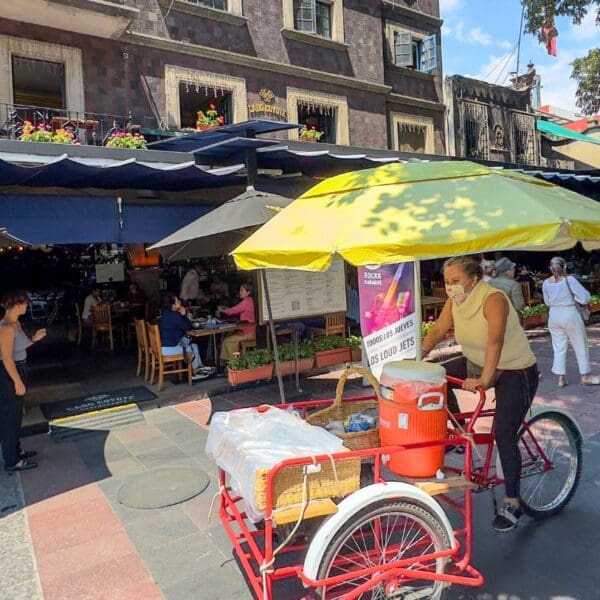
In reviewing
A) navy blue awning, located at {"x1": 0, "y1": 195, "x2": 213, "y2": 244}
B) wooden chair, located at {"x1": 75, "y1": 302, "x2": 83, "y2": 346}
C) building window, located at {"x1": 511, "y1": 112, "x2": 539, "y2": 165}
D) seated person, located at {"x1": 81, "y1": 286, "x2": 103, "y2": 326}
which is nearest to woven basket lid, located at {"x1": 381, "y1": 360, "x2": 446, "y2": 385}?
navy blue awning, located at {"x1": 0, "y1": 195, "x2": 213, "y2": 244}

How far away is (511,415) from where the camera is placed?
3.46m

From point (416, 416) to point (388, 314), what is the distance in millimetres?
2778

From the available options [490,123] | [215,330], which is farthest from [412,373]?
[490,123]

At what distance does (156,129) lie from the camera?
11961 millimetres

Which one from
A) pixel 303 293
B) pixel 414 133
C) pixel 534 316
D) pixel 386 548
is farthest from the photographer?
pixel 414 133

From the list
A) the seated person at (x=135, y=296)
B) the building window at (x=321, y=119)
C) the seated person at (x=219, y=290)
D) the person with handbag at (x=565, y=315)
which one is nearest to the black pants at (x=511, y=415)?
the person with handbag at (x=565, y=315)

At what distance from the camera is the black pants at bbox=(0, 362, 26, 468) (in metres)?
5.10

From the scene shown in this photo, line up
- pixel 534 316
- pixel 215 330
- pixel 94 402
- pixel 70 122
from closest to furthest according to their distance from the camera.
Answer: pixel 94 402
pixel 215 330
pixel 70 122
pixel 534 316

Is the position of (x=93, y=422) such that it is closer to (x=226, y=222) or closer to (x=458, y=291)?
(x=226, y=222)

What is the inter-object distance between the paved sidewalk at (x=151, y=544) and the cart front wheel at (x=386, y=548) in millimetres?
364

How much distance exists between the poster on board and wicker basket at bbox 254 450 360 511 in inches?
105

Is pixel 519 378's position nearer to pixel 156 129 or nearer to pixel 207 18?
pixel 156 129

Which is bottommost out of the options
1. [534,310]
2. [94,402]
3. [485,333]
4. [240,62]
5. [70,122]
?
[94,402]

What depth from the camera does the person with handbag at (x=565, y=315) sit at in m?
7.02
